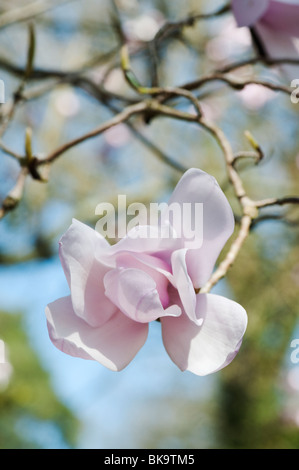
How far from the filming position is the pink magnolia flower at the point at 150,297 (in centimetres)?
35

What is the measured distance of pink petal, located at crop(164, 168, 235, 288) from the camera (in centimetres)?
36

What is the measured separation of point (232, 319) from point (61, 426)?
6.59m

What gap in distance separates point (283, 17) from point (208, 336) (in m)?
0.40

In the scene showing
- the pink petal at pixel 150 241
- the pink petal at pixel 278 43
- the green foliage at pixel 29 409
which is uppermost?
the pink petal at pixel 278 43

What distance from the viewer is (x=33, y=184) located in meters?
1.46

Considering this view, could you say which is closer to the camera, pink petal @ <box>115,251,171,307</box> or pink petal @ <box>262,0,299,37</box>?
pink petal @ <box>115,251,171,307</box>

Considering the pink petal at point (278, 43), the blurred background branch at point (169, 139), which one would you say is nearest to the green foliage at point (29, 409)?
the blurred background branch at point (169, 139)

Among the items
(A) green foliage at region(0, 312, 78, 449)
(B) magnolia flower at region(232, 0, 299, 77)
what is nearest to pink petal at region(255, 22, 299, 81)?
(B) magnolia flower at region(232, 0, 299, 77)

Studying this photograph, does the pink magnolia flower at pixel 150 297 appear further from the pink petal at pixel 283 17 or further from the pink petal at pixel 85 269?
the pink petal at pixel 283 17

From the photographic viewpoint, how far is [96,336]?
368mm

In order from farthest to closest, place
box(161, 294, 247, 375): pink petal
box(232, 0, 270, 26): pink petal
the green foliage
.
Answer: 1. the green foliage
2. box(232, 0, 270, 26): pink petal
3. box(161, 294, 247, 375): pink petal

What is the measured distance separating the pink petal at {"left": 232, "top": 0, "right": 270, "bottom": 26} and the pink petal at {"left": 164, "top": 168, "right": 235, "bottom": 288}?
0.28m

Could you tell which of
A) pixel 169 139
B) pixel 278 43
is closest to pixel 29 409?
pixel 169 139

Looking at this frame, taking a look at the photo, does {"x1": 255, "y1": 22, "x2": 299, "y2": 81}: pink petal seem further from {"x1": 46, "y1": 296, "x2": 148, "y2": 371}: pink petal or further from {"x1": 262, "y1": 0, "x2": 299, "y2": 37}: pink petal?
{"x1": 46, "y1": 296, "x2": 148, "y2": 371}: pink petal
